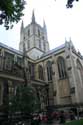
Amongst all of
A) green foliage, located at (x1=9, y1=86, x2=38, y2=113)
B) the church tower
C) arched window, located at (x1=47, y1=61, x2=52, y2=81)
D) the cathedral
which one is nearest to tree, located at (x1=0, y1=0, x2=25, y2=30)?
green foliage, located at (x1=9, y1=86, x2=38, y2=113)

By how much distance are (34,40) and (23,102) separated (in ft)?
110

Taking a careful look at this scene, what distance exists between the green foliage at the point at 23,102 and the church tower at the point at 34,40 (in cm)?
2821

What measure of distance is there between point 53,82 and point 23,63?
7.51 metres

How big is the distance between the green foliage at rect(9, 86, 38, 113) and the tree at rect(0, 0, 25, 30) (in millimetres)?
10467

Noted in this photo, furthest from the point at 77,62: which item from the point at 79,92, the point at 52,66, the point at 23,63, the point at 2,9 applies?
the point at 2,9

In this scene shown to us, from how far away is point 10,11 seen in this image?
9859mm

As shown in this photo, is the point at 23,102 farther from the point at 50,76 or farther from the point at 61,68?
the point at 50,76

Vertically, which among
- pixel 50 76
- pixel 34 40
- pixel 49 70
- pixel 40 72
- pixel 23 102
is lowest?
pixel 23 102

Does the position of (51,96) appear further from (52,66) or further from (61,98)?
(52,66)

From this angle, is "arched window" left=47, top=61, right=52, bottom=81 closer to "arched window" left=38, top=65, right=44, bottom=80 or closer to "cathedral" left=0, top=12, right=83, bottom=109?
"cathedral" left=0, top=12, right=83, bottom=109

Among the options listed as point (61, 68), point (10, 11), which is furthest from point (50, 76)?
point (10, 11)

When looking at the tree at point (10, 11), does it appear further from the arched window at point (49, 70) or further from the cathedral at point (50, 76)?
the arched window at point (49, 70)

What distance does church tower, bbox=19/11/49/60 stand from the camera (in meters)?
48.5

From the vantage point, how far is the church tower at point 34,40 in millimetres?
48463
